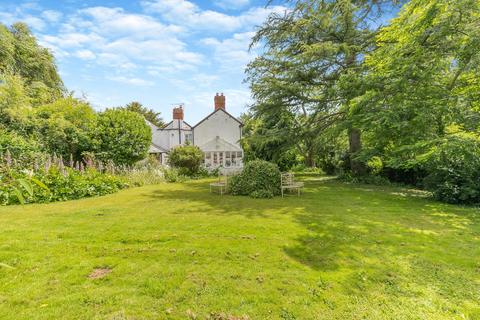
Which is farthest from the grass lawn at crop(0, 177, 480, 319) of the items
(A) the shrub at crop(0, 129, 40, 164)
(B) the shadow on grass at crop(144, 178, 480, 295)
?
(A) the shrub at crop(0, 129, 40, 164)

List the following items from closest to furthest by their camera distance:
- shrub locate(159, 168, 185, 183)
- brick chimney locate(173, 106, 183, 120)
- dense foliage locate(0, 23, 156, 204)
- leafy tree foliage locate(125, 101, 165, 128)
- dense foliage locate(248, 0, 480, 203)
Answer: dense foliage locate(248, 0, 480, 203)
dense foliage locate(0, 23, 156, 204)
shrub locate(159, 168, 185, 183)
brick chimney locate(173, 106, 183, 120)
leafy tree foliage locate(125, 101, 165, 128)

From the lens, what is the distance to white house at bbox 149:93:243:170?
24.3 m

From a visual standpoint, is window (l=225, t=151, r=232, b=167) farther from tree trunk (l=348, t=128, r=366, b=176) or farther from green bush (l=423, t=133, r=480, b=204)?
green bush (l=423, t=133, r=480, b=204)

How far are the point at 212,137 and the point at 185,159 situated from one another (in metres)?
8.23

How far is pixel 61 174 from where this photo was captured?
33.6ft

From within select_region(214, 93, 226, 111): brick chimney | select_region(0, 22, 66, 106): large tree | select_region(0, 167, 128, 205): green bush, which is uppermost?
select_region(0, 22, 66, 106): large tree

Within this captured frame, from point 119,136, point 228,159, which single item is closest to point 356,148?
point 228,159

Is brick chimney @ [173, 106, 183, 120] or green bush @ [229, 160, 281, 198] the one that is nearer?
green bush @ [229, 160, 281, 198]

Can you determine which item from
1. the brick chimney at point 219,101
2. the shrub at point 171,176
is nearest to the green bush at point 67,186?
the shrub at point 171,176

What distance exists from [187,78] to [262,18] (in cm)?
569

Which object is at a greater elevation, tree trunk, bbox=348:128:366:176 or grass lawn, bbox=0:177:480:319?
tree trunk, bbox=348:128:366:176

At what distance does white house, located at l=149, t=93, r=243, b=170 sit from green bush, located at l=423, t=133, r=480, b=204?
14679 mm

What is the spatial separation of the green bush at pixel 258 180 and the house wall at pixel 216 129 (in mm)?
15552

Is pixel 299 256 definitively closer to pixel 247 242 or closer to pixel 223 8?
pixel 247 242
